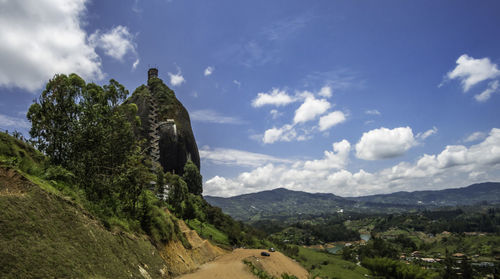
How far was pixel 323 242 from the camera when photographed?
17712 cm

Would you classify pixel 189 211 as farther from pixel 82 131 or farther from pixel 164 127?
pixel 82 131

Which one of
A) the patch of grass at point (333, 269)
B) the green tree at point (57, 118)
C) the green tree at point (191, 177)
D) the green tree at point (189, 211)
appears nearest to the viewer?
the green tree at point (57, 118)

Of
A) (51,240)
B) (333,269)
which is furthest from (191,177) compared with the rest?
(333,269)

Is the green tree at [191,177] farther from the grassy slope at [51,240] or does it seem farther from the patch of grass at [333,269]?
the grassy slope at [51,240]

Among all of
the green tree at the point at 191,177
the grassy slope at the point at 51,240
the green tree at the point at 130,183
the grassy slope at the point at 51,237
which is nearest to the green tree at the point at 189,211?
the green tree at the point at 191,177

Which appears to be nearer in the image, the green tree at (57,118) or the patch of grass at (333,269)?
the green tree at (57,118)

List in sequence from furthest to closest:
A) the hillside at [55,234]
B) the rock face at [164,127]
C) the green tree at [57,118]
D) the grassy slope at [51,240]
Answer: the rock face at [164,127] → the green tree at [57,118] → the hillside at [55,234] → the grassy slope at [51,240]

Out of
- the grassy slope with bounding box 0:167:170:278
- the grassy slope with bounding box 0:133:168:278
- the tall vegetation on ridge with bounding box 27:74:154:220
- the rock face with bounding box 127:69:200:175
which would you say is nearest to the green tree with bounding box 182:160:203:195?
the rock face with bounding box 127:69:200:175

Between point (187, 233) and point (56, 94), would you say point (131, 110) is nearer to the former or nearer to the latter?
point (56, 94)

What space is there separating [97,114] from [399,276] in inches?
2910

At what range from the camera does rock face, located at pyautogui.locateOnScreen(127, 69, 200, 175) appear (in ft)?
179

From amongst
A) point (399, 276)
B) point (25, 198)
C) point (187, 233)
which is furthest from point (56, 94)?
point (399, 276)

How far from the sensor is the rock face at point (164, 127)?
5450 centimetres

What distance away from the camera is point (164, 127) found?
183 feet
